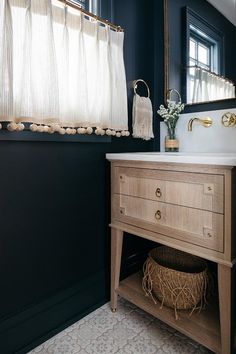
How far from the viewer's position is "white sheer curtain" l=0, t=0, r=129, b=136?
3.65 ft

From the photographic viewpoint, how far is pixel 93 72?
4.71 feet

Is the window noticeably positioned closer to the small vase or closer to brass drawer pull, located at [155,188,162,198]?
the small vase

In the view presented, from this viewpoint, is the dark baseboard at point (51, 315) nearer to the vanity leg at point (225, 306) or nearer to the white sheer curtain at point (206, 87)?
the vanity leg at point (225, 306)

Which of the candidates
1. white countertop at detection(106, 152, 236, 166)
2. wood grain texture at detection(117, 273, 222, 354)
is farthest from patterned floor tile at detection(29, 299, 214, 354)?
white countertop at detection(106, 152, 236, 166)

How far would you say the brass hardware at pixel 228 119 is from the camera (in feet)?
4.87

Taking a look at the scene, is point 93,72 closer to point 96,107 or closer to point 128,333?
point 96,107

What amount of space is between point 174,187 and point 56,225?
65cm

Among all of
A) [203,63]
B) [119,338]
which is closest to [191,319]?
[119,338]

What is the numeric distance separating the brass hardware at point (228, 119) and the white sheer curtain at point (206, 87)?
0.11 m

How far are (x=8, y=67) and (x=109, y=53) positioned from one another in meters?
0.63

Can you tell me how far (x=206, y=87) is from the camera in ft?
5.38

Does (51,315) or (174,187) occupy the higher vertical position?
(174,187)

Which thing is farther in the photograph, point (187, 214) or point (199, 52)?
point (199, 52)

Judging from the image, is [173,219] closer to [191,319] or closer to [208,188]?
[208,188]
